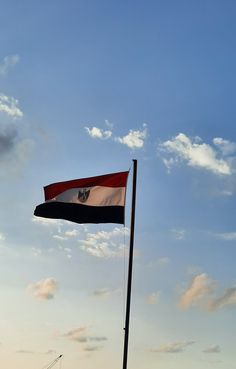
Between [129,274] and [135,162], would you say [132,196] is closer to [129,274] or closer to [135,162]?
[135,162]

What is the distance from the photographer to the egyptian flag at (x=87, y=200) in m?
35.6

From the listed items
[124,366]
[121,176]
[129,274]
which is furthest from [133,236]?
[124,366]

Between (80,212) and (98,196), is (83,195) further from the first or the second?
(80,212)

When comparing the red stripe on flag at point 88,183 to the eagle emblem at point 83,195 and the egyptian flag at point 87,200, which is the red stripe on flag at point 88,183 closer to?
the egyptian flag at point 87,200

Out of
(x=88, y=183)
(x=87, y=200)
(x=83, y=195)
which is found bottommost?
(x=87, y=200)

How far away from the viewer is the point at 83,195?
119 ft

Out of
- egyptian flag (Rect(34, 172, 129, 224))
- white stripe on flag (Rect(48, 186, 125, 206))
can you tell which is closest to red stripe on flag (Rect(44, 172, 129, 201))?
egyptian flag (Rect(34, 172, 129, 224))

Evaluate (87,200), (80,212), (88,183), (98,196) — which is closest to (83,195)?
(87,200)

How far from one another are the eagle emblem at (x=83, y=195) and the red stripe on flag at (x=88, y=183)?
0.31 m

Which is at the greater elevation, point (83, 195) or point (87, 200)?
point (83, 195)

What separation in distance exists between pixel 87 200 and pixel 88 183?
104cm

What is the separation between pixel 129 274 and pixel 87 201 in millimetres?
6120

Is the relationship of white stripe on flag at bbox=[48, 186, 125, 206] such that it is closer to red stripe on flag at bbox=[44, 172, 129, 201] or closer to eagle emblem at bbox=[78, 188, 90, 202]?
eagle emblem at bbox=[78, 188, 90, 202]

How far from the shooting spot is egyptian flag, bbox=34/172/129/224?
117 feet
